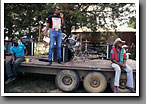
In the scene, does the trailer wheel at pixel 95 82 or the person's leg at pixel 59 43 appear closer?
the trailer wheel at pixel 95 82

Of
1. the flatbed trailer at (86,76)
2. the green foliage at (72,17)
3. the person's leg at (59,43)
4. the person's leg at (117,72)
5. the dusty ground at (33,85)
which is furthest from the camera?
the green foliage at (72,17)

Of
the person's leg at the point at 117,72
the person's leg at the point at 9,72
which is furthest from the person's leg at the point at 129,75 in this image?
the person's leg at the point at 9,72

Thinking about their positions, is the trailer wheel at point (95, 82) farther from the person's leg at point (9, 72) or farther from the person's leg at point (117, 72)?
the person's leg at point (9, 72)

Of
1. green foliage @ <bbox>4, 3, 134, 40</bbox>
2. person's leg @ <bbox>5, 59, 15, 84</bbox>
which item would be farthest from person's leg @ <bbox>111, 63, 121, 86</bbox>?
person's leg @ <bbox>5, 59, 15, 84</bbox>

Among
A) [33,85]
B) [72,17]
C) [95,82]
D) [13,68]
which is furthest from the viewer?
[72,17]

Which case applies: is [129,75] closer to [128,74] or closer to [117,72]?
[128,74]

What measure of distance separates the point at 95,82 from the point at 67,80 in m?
0.63

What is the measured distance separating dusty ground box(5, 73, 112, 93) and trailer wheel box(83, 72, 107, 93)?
19 cm

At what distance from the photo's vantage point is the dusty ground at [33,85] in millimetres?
3453

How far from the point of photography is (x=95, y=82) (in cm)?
328

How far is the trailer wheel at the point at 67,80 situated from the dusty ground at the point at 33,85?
0.51ft

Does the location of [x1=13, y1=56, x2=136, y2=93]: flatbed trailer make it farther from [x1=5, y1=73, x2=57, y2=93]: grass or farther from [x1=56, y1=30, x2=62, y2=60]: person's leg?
[x1=5, y1=73, x2=57, y2=93]: grass

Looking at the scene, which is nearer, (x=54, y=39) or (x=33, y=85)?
(x=54, y=39)

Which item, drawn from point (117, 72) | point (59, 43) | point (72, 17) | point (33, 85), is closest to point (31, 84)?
point (33, 85)
